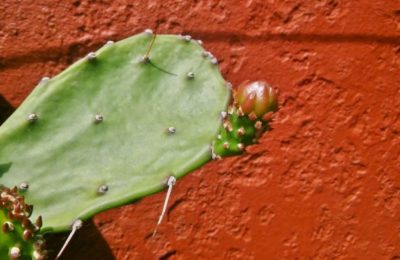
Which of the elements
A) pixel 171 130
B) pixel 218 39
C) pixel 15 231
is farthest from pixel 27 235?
pixel 218 39

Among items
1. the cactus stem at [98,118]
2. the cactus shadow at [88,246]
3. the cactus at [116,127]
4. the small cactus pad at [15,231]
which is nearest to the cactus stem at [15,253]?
the small cactus pad at [15,231]

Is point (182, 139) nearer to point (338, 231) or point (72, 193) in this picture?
point (72, 193)

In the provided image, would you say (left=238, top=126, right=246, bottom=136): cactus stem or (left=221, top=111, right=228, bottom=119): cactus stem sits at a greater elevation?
(left=238, top=126, right=246, bottom=136): cactus stem

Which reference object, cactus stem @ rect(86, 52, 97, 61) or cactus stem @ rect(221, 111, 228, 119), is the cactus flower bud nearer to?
cactus stem @ rect(221, 111, 228, 119)

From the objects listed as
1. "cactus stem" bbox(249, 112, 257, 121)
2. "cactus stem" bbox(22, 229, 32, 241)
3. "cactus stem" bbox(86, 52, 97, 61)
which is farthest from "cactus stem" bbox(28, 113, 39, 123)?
"cactus stem" bbox(249, 112, 257, 121)

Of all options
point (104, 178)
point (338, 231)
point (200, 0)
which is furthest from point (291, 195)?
point (104, 178)

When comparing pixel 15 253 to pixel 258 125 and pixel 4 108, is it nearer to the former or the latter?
pixel 258 125
